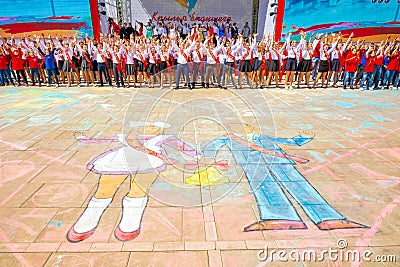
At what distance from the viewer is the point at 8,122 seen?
24.5ft

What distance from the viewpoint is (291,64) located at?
12.5 m

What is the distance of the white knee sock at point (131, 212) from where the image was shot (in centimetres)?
329

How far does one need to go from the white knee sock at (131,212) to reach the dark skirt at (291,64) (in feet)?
36.3

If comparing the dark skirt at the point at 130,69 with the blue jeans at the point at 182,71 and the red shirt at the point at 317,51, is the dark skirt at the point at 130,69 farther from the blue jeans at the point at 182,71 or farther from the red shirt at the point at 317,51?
the red shirt at the point at 317,51

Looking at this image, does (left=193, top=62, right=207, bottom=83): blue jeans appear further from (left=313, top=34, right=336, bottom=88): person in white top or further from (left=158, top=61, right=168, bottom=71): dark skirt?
(left=313, top=34, right=336, bottom=88): person in white top

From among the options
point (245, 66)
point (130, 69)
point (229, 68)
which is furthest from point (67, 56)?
point (245, 66)

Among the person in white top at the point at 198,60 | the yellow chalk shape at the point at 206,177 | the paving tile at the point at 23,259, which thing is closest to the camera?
the paving tile at the point at 23,259

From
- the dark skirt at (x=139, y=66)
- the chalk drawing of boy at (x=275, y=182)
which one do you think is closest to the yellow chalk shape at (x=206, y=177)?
the chalk drawing of boy at (x=275, y=182)

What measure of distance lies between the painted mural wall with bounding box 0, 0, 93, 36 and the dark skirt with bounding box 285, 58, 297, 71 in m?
16.6

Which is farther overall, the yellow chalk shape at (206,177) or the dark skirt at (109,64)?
the dark skirt at (109,64)

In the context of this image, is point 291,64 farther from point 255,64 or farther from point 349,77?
point 349,77

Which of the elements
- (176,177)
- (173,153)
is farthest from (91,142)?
(176,177)

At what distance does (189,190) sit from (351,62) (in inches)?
479

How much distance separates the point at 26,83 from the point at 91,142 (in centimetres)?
1003
